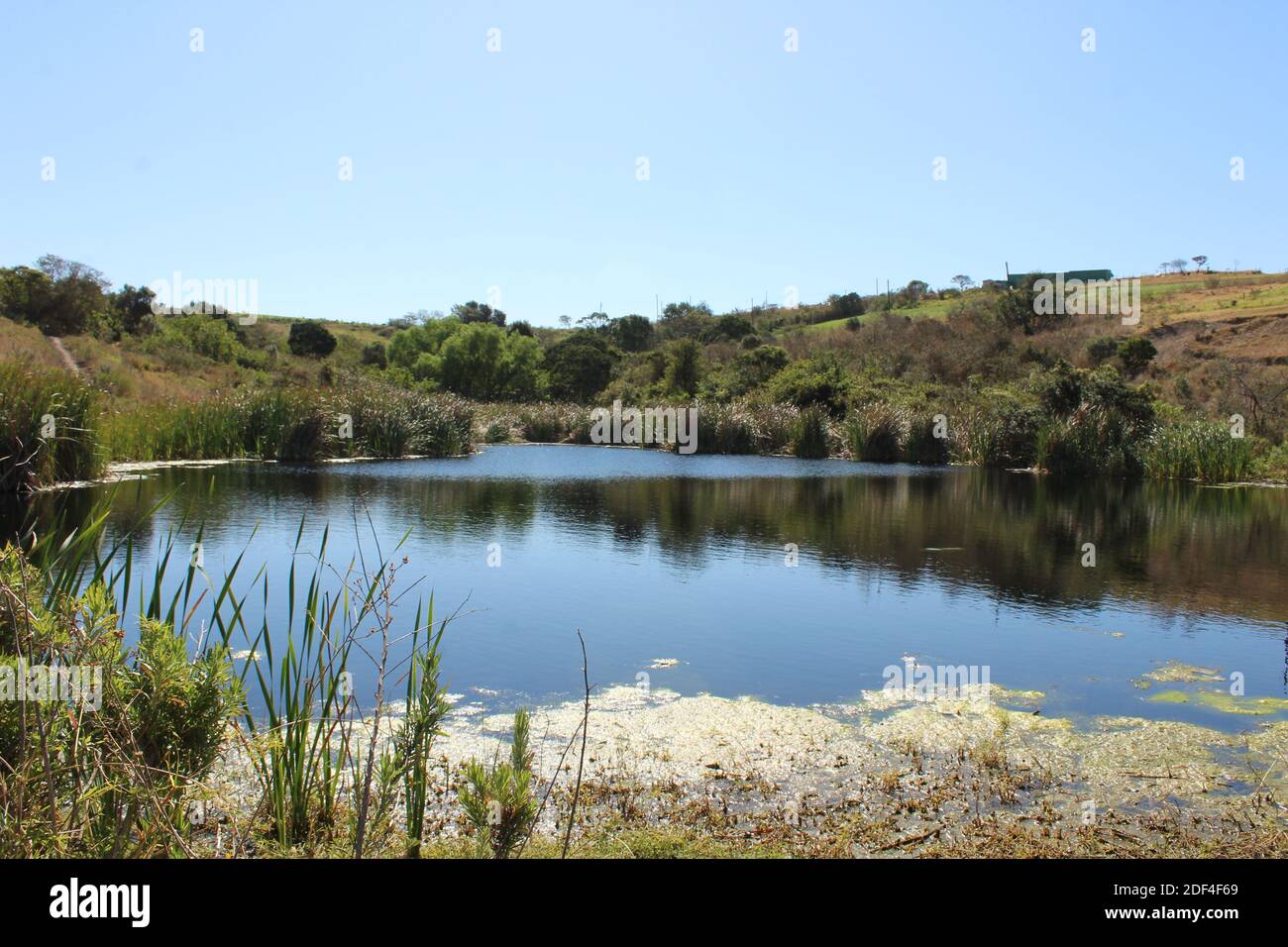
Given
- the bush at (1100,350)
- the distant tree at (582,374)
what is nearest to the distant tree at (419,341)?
the distant tree at (582,374)

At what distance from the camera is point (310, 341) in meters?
67.2

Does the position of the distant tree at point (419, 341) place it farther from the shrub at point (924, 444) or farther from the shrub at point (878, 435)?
the shrub at point (924, 444)

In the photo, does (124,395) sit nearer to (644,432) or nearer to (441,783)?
(644,432)

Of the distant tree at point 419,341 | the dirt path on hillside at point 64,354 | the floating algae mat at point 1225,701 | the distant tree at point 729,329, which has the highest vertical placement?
the distant tree at point 729,329

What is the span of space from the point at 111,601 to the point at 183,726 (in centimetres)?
57

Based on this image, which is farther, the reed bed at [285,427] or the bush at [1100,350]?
the bush at [1100,350]

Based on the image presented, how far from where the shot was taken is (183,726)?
11.4 ft

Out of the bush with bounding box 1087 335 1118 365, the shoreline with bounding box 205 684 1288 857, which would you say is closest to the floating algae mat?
the shoreline with bounding box 205 684 1288 857

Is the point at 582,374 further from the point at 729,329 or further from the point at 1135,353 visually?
the point at 1135,353

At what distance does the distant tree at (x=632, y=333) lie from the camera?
242ft

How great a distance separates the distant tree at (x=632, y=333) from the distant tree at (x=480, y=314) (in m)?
19.3

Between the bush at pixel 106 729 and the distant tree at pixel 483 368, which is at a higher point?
the distant tree at pixel 483 368
